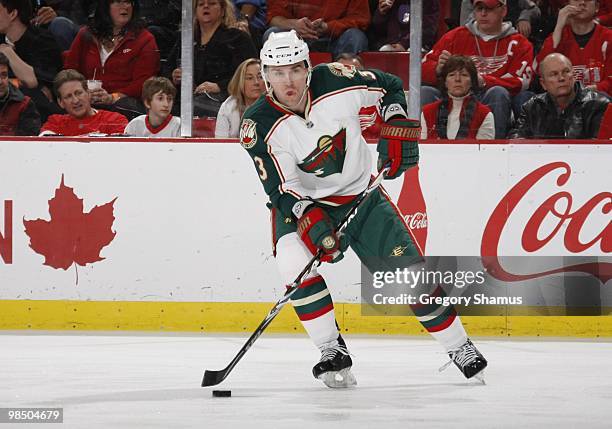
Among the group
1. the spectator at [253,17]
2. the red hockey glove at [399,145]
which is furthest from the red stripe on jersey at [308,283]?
the spectator at [253,17]

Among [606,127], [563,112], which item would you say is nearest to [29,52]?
[563,112]

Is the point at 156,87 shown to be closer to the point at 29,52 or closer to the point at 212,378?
the point at 29,52

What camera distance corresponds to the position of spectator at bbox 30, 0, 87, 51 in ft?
20.2

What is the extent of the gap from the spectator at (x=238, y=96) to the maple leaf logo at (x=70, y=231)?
2.13ft

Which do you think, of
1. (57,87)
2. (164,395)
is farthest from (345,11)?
(164,395)

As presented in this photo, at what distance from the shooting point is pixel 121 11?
20.0 ft

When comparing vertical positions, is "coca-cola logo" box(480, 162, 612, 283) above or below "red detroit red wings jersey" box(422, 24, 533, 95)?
below

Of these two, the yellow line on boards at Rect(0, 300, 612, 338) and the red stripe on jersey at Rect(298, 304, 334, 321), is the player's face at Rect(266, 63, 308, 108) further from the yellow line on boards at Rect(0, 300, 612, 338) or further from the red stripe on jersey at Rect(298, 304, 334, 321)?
the yellow line on boards at Rect(0, 300, 612, 338)

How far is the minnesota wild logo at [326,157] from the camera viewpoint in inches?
162

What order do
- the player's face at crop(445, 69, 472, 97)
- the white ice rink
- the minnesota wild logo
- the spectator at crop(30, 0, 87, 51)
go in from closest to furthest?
the white ice rink < the minnesota wild logo < the player's face at crop(445, 69, 472, 97) < the spectator at crop(30, 0, 87, 51)

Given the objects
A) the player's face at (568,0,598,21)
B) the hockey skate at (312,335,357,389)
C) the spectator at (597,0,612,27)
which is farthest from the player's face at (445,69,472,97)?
the hockey skate at (312,335,357,389)

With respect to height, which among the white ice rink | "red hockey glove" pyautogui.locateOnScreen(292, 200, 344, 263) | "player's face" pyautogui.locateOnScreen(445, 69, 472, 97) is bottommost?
the white ice rink

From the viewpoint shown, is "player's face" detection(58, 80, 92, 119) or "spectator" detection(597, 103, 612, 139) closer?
"spectator" detection(597, 103, 612, 139)

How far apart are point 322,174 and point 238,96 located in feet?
5.80
